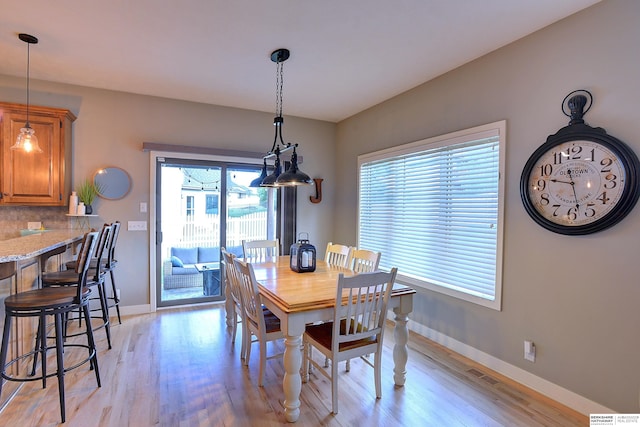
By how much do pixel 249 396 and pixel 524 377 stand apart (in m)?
2.15

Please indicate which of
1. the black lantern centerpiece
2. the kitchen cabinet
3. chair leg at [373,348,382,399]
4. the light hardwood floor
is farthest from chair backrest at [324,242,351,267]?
the kitchen cabinet

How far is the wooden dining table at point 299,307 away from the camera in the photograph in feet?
6.52

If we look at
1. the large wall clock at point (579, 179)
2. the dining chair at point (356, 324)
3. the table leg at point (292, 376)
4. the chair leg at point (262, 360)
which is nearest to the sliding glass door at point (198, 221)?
the chair leg at point (262, 360)

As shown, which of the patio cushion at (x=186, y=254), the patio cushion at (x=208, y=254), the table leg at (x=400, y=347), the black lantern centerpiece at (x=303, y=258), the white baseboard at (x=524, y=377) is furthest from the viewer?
the patio cushion at (x=208, y=254)

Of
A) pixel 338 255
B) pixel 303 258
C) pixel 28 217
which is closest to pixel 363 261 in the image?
pixel 338 255

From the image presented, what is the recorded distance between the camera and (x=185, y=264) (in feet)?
14.2

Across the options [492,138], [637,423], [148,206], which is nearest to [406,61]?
[492,138]

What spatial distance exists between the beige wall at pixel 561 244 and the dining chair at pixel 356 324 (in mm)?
1188

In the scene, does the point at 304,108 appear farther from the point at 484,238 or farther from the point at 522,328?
the point at 522,328

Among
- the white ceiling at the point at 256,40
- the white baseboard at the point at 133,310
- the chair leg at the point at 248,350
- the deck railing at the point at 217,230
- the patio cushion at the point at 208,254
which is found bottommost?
the white baseboard at the point at 133,310

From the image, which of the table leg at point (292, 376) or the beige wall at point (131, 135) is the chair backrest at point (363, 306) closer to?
the table leg at point (292, 376)

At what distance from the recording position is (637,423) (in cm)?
189

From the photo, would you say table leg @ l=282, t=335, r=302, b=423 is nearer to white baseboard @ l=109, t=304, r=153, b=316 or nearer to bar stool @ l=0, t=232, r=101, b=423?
bar stool @ l=0, t=232, r=101, b=423

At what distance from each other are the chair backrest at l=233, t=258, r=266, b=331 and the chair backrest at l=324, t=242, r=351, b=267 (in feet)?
3.94
